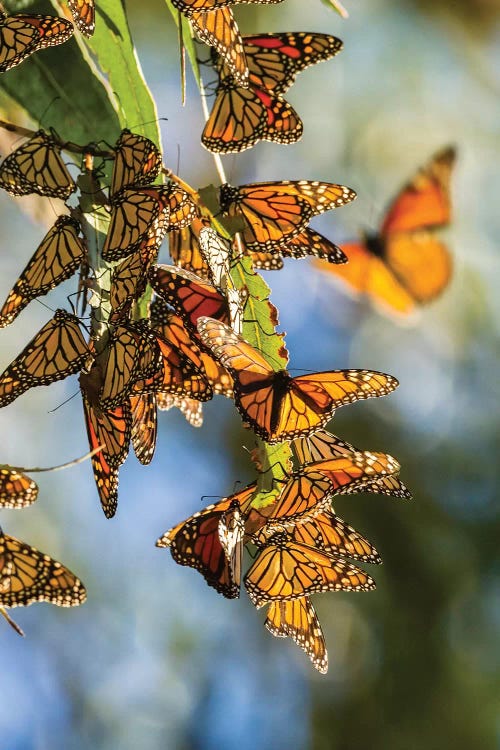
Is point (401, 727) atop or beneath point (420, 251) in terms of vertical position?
beneath

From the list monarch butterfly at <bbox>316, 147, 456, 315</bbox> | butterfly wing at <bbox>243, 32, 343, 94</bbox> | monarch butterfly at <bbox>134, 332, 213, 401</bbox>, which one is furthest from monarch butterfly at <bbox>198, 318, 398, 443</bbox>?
monarch butterfly at <bbox>316, 147, 456, 315</bbox>

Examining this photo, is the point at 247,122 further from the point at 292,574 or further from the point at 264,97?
the point at 292,574

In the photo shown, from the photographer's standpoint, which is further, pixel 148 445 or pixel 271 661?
pixel 271 661

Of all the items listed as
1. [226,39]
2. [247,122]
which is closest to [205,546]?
[226,39]

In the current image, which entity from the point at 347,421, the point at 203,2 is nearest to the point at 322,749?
the point at 347,421

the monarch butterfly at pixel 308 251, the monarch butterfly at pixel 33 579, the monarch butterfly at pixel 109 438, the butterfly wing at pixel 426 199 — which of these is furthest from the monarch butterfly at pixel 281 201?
the butterfly wing at pixel 426 199

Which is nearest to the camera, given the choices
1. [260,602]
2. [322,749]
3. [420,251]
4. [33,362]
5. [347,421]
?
[260,602]

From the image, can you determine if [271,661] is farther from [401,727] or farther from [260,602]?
[260,602]

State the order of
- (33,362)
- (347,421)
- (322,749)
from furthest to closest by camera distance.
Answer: (322,749), (347,421), (33,362)
